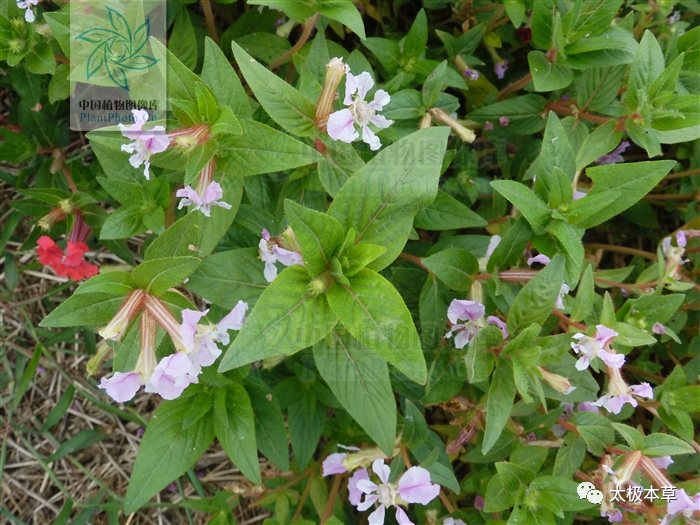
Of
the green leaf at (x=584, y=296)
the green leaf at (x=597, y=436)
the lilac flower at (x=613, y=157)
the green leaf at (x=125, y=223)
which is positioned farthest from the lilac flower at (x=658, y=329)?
the green leaf at (x=125, y=223)

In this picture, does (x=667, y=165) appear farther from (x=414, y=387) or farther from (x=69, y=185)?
(x=69, y=185)

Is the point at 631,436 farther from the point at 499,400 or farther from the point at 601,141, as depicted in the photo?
the point at 601,141

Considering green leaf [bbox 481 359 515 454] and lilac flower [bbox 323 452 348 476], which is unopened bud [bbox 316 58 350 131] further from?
lilac flower [bbox 323 452 348 476]

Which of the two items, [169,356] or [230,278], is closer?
[169,356]

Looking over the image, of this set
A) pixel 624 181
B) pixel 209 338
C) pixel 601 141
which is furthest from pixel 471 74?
pixel 209 338

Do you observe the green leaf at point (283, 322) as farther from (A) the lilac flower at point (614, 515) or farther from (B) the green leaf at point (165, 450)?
(A) the lilac flower at point (614, 515)

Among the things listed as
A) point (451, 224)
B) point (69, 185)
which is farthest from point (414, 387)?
point (69, 185)

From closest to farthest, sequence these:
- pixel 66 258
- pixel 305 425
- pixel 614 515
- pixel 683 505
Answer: pixel 683 505
pixel 614 515
pixel 66 258
pixel 305 425
